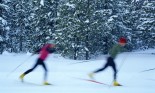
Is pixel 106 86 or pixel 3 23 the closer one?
pixel 106 86

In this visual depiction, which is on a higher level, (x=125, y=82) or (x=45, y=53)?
(x=45, y=53)

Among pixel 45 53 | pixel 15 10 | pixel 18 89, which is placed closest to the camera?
pixel 18 89

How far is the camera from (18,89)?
1129 cm

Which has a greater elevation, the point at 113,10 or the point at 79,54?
the point at 113,10

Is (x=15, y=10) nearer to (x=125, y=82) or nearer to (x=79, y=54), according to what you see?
(x=79, y=54)

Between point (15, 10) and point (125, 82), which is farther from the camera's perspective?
point (15, 10)

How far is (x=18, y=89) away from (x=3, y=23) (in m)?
19.7

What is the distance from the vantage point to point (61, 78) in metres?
14.9

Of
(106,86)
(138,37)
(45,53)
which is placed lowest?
(138,37)

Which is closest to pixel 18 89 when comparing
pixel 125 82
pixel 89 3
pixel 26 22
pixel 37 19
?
pixel 125 82

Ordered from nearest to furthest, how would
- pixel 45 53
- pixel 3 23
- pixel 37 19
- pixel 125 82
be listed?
pixel 45 53 < pixel 125 82 < pixel 3 23 < pixel 37 19

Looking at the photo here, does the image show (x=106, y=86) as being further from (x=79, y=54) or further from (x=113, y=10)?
(x=113, y=10)

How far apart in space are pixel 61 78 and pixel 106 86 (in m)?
3.04

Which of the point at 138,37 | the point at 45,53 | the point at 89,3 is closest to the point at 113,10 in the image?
the point at 89,3
